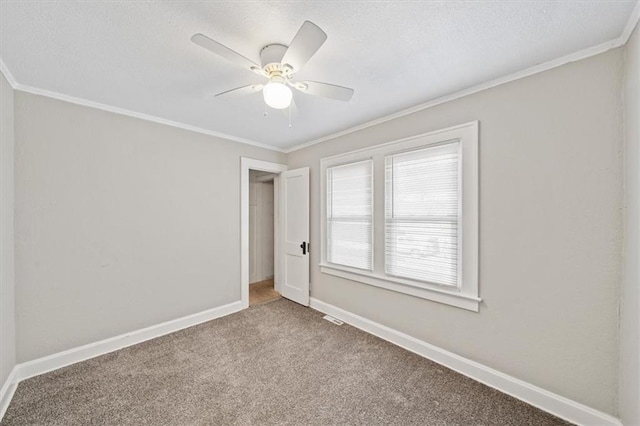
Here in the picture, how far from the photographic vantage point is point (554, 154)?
5.78ft

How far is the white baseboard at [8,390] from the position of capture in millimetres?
1752

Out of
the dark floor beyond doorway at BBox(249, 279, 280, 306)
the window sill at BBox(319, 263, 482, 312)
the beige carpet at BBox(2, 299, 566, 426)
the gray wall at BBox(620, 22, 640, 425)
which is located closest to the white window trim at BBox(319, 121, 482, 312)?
the window sill at BBox(319, 263, 482, 312)

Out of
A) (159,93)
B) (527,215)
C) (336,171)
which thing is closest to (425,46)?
(527,215)

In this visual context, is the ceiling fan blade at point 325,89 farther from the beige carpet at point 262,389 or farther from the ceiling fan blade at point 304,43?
the beige carpet at point 262,389

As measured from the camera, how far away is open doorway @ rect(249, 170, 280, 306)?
501cm

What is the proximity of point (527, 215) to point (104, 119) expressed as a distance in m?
3.86

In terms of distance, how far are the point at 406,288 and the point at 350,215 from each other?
1.07 meters

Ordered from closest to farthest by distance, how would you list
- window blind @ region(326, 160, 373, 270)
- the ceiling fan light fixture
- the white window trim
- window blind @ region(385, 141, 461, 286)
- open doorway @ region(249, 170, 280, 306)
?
1. the ceiling fan light fixture
2. the white window trim
3. window blind @ region(385, 141, 461, 286)
4. window blind @ region(326, 160, 373, 270)
5. open doorway @ region(249, 170, 280, 306)

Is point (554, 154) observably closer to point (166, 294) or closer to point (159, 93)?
point (159, 93)

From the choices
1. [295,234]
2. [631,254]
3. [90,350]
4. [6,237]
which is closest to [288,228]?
[295,234]

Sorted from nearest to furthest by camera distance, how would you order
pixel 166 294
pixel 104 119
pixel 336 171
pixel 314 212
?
pixel 104 119, pixel 166 294, pixel 336 171, pixel 314 212

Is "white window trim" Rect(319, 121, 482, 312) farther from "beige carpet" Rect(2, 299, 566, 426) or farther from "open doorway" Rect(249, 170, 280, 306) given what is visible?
"open doorway" Rect(249, 170, 280, 306)

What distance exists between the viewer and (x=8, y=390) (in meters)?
1.88

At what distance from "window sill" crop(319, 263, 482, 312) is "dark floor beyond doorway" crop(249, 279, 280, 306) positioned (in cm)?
118
